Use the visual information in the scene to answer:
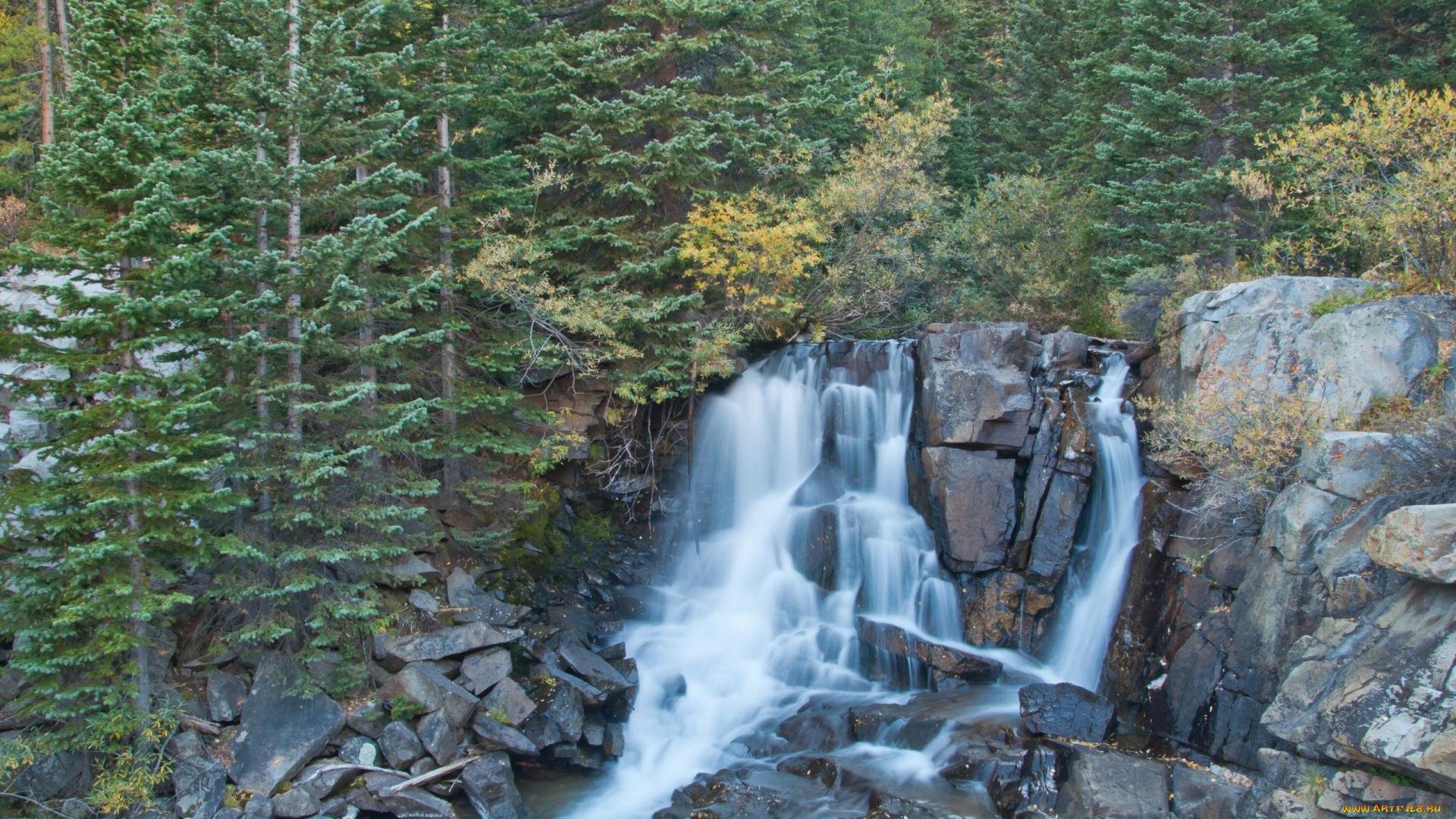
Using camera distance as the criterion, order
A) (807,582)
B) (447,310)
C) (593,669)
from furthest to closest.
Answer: (807,582) → (447,310) → (593,669)

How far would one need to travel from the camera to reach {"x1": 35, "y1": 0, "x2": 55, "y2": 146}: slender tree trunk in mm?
15594

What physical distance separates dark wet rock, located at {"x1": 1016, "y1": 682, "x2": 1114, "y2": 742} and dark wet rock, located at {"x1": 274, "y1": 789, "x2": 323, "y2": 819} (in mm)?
8704

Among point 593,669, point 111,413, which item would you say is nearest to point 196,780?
point 111,413

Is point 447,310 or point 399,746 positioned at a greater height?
point 447,310

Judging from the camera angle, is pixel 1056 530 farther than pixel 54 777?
Yes

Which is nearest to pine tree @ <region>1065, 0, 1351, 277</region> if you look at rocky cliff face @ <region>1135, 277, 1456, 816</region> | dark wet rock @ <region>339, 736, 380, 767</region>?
rocky cliff face @ <region>1135, 277, 1456, 816</region>

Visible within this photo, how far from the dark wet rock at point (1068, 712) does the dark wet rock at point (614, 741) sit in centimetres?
550

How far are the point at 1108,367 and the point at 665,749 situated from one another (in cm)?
947

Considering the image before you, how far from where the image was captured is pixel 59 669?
8258 mm

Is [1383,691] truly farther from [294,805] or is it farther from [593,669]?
[294,805]

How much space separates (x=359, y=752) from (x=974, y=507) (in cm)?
954

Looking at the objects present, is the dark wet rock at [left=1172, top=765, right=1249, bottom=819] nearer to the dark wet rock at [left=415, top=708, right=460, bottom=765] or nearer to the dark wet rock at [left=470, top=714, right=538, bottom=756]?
the dark wet rock at [left=470, top=714, right=538, bottom=756]

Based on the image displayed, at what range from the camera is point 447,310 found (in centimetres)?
1282

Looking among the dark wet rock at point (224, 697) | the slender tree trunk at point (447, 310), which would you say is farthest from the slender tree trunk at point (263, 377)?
the slender tree trunk at point (447, 310)
